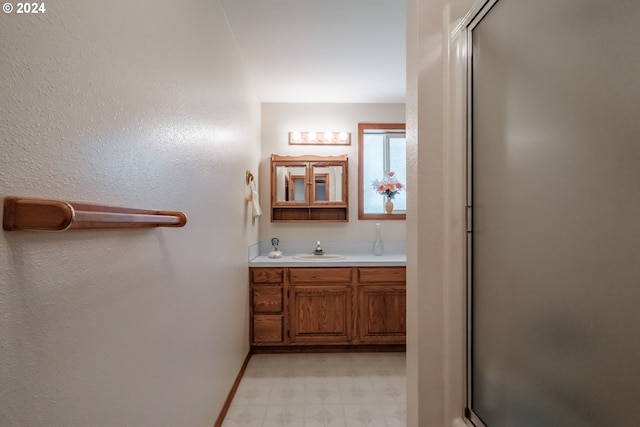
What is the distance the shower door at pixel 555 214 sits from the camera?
56 cm

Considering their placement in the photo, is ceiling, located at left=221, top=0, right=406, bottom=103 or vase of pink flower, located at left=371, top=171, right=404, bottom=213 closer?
ceiling, located at left=221, top=0, right=406, bottom=103

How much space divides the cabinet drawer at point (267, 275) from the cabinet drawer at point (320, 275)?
0.10m

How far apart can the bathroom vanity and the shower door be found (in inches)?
65.6

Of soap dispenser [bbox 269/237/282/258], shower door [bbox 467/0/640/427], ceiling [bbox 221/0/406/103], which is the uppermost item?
ceiling [bbox 221/0/406/103]

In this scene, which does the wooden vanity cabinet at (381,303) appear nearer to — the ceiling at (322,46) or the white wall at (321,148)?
the white wall at (321,148)

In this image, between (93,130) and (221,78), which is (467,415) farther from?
(221,78)

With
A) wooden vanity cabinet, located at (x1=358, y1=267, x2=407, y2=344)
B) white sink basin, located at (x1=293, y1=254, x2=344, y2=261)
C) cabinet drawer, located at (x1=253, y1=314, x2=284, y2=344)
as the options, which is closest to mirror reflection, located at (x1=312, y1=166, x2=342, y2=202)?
white sink basin, located at (x1=293, y1=254, x2=344, y2=261)

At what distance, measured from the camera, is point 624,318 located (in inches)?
21.9

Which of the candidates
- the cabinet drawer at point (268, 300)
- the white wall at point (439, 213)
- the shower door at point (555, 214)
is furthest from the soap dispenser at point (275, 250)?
the shower door at point (555, 214)

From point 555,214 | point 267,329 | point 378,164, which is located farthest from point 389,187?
point 555,214

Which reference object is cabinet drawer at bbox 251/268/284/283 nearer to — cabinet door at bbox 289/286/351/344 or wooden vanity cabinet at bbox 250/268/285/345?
wooden vanity cabinet at bbox 250/268/285/345

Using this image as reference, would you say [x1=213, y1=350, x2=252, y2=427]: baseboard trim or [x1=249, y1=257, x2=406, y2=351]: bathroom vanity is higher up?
[x1=249, y1=257, x2=406, y2=351]: bathroom vanity

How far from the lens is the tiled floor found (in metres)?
1.82

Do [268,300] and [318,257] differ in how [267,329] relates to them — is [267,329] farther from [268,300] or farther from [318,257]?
[318,257]
